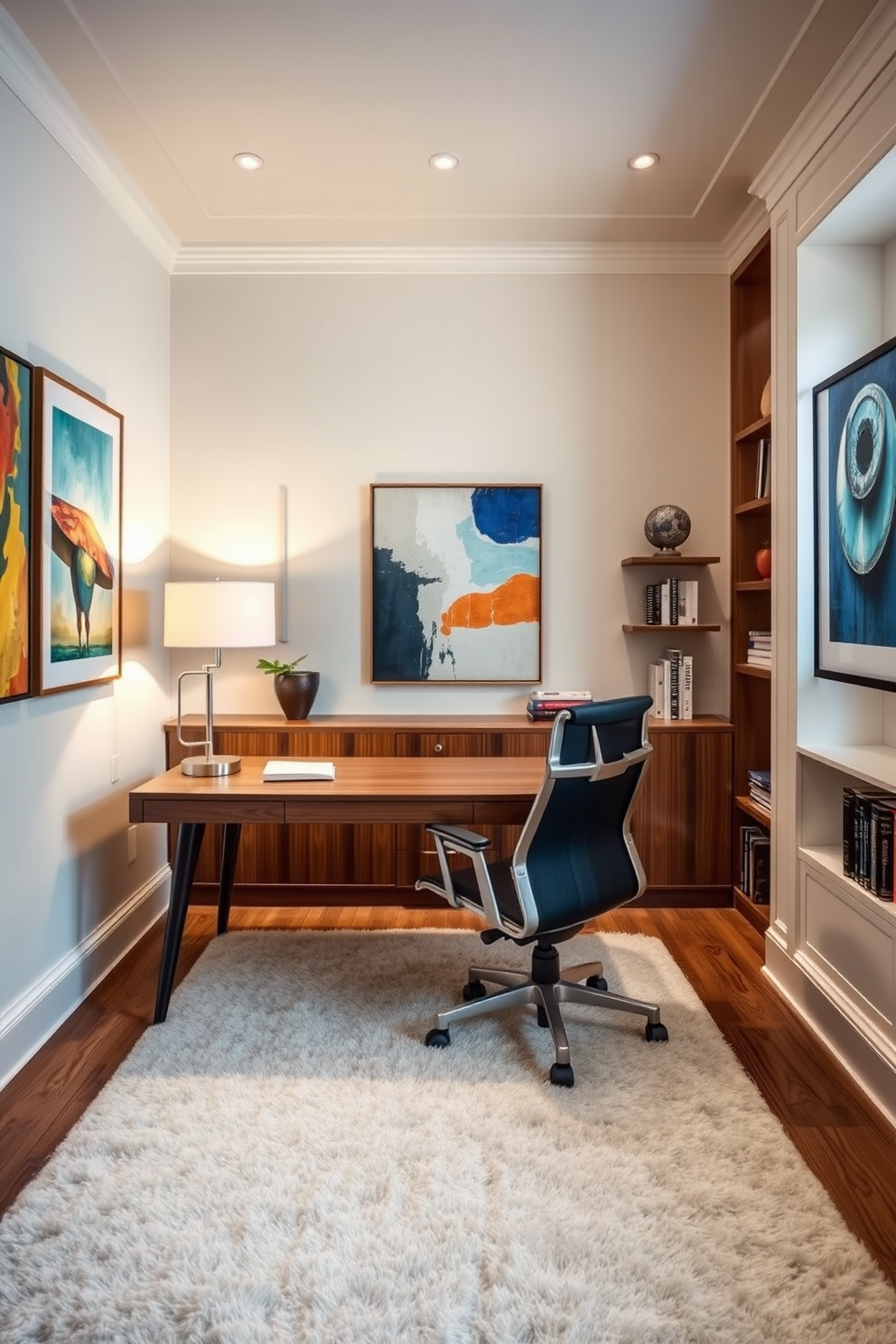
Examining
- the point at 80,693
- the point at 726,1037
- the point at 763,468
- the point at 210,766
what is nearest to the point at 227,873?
the point at 210,766

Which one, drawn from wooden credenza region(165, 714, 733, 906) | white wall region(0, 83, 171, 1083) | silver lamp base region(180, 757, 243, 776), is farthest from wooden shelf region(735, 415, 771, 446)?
white wall region(0, 83, 171, 1083)

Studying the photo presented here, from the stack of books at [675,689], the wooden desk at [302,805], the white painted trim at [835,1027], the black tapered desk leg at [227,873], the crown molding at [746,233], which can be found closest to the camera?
the white painted trim at [835,1027]

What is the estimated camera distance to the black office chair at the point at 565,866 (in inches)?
90.2

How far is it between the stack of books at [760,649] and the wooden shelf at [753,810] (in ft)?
1.88

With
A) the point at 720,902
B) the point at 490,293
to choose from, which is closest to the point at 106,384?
the point at 490,293

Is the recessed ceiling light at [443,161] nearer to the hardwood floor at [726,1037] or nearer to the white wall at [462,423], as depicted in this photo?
the white wall at [462,423]

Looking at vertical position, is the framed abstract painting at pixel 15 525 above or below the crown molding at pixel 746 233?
below

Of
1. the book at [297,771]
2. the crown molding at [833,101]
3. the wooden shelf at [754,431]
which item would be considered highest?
the crown molding at [833,101]

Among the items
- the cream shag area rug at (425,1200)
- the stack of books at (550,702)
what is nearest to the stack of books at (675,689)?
the stack of books at (550,702)

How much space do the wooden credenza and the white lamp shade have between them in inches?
32.4

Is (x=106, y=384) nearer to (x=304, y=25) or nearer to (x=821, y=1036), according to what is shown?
(x=304, y=25)

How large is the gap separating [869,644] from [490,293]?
251 cm

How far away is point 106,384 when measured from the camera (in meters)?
3.25

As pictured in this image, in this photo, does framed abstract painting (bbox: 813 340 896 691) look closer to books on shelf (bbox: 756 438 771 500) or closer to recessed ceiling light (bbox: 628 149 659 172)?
books on shelf (bbox: 756 438 771 500)
